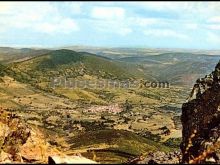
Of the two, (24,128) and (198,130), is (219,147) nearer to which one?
(198,130)

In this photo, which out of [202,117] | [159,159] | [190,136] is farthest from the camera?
[202,117]

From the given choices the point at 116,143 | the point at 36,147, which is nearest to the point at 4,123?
the point at 36,147

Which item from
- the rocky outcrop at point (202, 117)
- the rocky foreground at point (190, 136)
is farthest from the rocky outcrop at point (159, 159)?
the rocky outcrop at point (202, 117)

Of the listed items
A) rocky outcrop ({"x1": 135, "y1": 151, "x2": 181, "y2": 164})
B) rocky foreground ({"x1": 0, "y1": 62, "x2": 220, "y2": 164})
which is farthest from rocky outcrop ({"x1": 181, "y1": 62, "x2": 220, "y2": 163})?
rocky outcrop ({"x1": 135, "y1": 151, "x2": 181, "y2": 164})

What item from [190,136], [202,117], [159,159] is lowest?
[159,159]

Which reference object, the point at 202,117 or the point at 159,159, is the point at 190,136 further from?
the point at 159,159

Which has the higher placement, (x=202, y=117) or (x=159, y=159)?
(x=202, y=117)

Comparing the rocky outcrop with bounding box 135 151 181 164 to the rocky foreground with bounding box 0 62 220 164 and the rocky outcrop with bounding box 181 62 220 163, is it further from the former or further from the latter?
the rocky outcrop with bounding box 181 62 220 163

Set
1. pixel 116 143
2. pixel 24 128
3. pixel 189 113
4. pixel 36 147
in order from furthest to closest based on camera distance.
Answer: pixel 116 143 → pixel 24 128 → pixel 36 147 → pixel 189 113

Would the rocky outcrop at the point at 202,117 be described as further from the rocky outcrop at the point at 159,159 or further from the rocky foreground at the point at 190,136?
the rocky outcrop at the point at 159,159

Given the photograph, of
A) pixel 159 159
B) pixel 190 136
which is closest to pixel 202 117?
pixel 190 136
